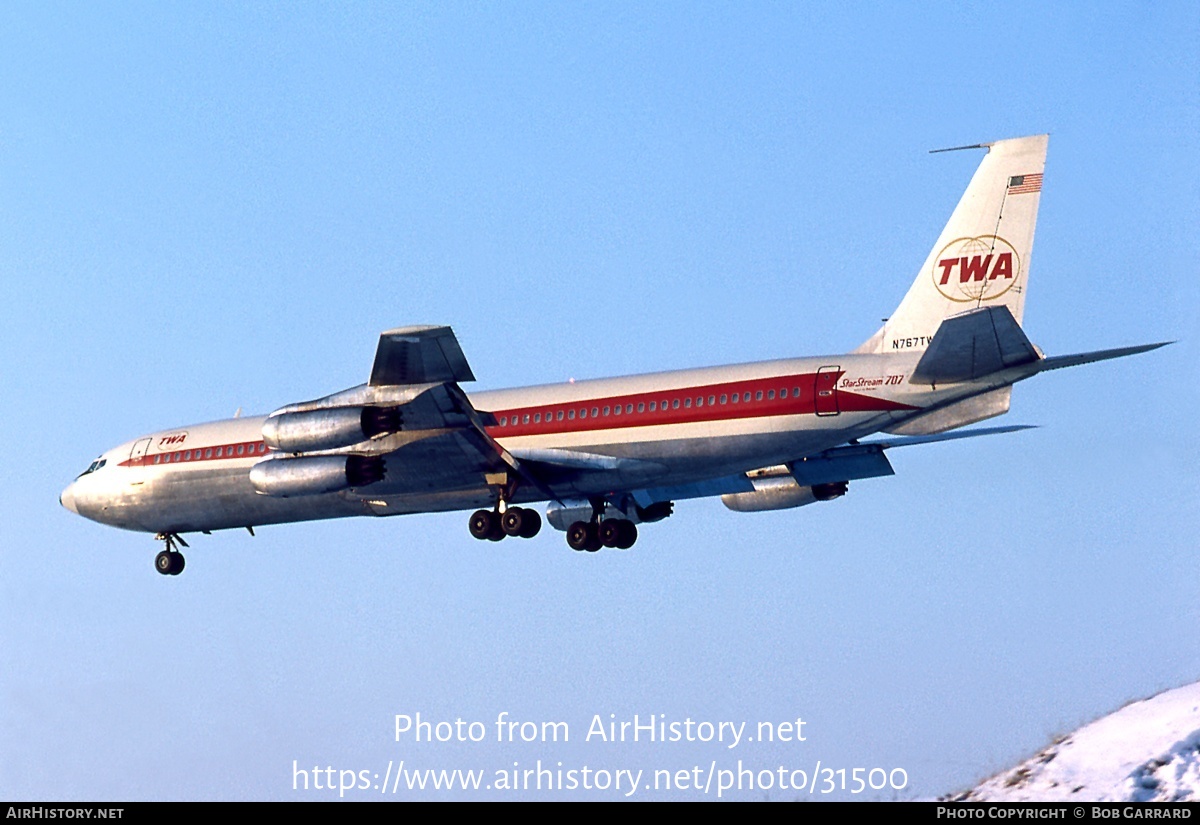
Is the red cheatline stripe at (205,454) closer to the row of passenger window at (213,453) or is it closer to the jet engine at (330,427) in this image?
the row of passenger window at (213,453)

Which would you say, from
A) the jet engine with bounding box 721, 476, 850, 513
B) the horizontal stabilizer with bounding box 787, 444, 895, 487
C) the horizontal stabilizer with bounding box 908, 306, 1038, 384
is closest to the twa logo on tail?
the horizontal stabilizer with bounding box 908, 306, 1038, 384

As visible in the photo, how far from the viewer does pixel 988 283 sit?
3553 centimetres

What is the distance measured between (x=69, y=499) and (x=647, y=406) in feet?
61.6

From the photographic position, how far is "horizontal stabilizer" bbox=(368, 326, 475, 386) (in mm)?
35594

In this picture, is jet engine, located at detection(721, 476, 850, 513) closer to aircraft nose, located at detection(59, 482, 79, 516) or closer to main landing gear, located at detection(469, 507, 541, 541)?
main landing gear, located at detection(469, 507, 541, 541)

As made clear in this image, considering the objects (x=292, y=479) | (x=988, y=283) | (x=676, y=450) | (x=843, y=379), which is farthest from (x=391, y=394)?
(x=988, y=283)

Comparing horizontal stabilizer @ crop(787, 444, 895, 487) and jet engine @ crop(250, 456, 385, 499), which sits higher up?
jet engine @ crop(250, 456, 385, 499)

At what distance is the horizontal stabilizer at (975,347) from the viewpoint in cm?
3234

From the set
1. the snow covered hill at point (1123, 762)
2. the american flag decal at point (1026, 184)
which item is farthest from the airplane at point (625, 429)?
the snow covered hill at point (1123, 762)

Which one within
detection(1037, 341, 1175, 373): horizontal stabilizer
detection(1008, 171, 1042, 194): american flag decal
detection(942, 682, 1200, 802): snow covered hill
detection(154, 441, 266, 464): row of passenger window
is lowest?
detection(942, 682, 1200, 802): snow covered hill

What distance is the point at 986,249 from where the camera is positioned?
35.6m

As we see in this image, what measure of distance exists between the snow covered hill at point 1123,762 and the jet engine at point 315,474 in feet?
61.7
